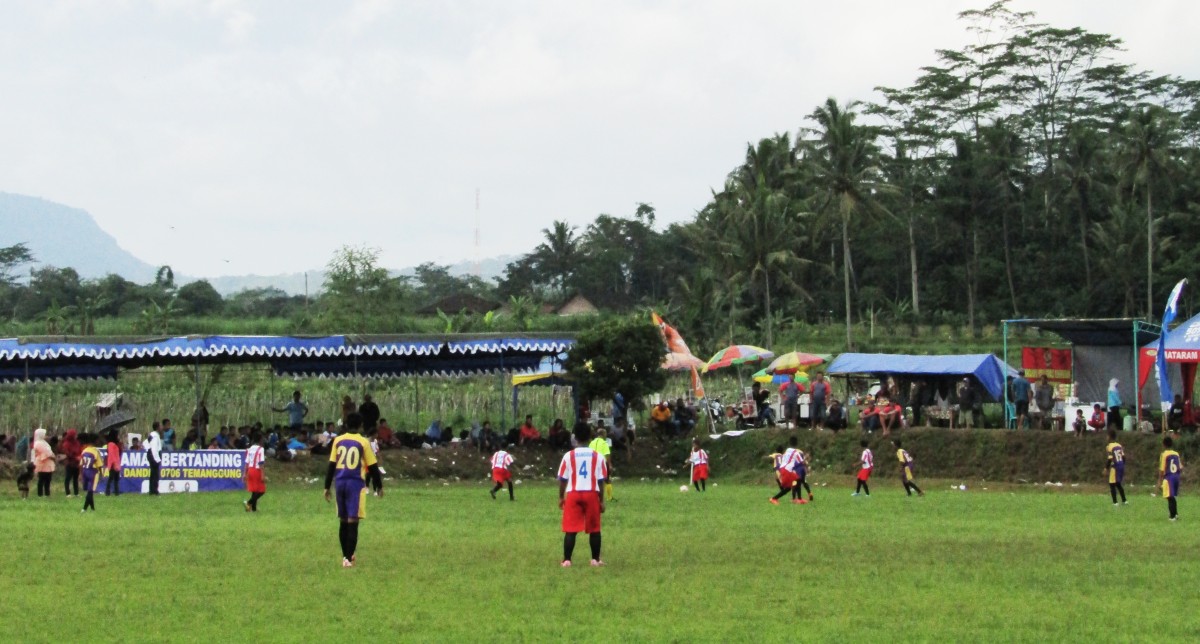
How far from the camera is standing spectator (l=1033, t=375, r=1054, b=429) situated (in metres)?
36.1

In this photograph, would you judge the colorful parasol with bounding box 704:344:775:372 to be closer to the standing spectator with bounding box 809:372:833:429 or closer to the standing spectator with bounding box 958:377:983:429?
the standing spectator with bounding box 809:372:833:429

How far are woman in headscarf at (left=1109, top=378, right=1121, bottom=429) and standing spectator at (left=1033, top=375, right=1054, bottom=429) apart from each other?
2.01 metres

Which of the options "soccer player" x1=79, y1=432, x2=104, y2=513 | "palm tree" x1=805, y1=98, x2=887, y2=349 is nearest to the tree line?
"palm tree" x1=805, y1=98, x2=887, y2=349

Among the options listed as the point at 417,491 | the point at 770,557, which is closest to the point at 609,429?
the point at 417,491

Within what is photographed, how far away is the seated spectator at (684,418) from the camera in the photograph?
42375 mm

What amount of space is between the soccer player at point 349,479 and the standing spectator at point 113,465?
15.2 m

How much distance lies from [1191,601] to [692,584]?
4.69 metres

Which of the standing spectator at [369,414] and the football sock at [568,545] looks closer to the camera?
the football sock at [568,545]

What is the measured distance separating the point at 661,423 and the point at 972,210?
135 feet

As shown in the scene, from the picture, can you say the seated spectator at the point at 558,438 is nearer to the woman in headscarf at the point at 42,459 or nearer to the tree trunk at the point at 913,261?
the woman in headscarf at the point at 42,459

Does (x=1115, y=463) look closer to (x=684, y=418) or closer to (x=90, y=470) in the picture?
(x=684, y=418)

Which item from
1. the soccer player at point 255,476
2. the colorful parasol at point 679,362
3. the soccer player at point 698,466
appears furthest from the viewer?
the colorful parasol at point 679,362

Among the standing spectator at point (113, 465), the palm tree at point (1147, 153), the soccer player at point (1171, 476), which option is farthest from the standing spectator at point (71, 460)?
the palm tree at point (1147, 153)

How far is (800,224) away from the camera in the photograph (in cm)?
7275
